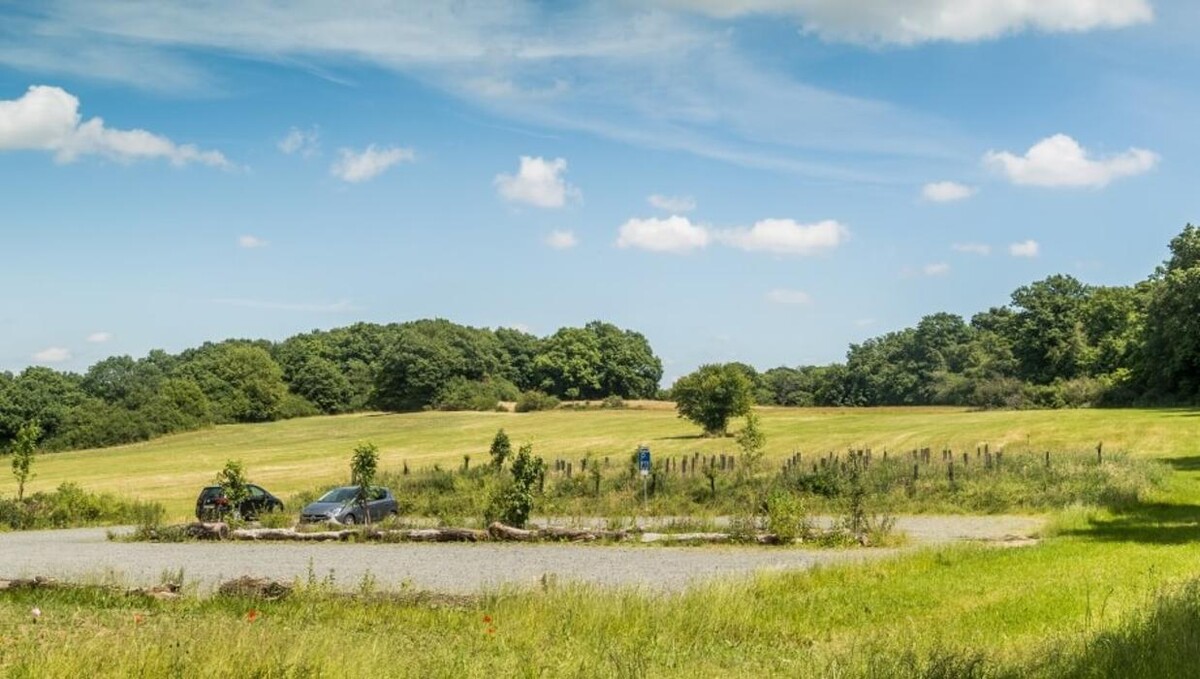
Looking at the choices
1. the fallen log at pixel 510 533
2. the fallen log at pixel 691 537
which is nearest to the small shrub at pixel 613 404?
the fallen log at pixel 510 533

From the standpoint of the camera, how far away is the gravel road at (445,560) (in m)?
19.0

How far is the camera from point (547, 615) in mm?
12406

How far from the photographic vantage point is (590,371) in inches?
5187

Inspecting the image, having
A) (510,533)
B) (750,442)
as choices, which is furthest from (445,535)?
(750,442)

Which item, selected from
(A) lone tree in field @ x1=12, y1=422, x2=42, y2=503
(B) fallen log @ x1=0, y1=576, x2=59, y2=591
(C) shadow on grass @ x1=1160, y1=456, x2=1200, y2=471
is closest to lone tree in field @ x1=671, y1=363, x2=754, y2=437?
(C) shadow on grass @ x1=1160, y1=456, x2=1200, y2=471

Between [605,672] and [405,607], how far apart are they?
20.0 feet

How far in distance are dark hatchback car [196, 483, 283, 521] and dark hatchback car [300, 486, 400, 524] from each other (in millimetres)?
2157

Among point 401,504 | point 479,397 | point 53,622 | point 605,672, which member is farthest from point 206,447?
point 605,672

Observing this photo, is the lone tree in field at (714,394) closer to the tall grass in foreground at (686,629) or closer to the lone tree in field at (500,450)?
the lone tree in field at (500,450)

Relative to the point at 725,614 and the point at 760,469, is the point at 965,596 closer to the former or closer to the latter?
the point at 725,614

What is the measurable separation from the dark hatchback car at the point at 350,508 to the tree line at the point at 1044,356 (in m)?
34.5

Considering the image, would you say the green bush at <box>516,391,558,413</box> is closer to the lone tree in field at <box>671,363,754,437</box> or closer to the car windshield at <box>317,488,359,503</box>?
the lone tree in field at <box>671,363,754,437</box>

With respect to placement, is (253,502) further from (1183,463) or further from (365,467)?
(1183,463)

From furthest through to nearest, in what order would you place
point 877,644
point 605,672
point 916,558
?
point 916,558
point 877,644
point 605,672
